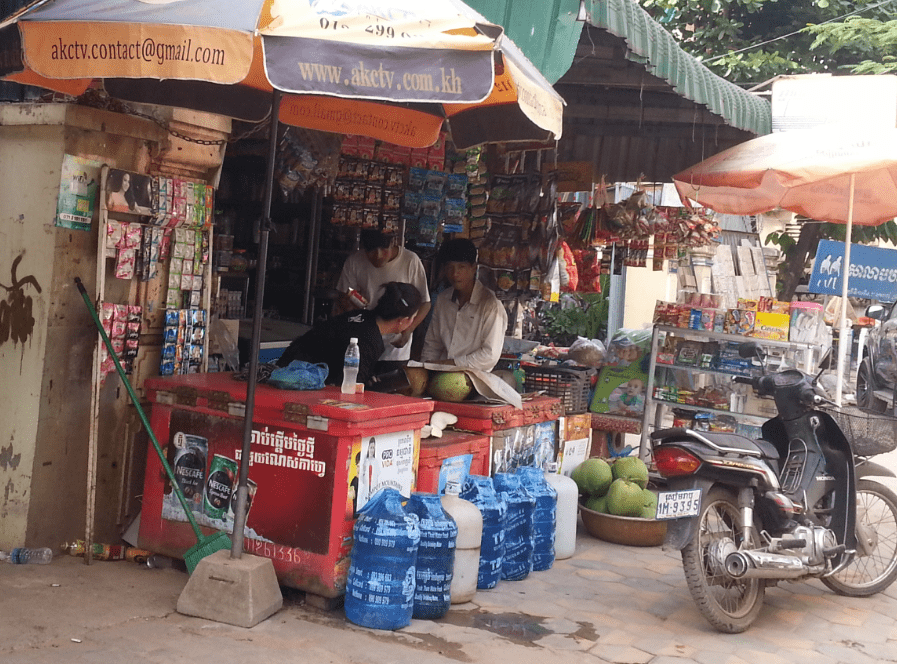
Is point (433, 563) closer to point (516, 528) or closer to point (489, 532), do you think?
point (489, 532)

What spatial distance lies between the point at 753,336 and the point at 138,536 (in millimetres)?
5672

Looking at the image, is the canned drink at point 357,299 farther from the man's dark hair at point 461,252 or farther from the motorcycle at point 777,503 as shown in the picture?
the motorcycle at point 777,503

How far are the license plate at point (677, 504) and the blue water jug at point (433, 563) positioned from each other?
106cm

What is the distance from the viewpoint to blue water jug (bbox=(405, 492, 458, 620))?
14.6 ft

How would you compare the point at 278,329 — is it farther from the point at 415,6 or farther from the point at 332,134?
the point at 415,6

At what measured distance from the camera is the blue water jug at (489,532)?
5.05 m

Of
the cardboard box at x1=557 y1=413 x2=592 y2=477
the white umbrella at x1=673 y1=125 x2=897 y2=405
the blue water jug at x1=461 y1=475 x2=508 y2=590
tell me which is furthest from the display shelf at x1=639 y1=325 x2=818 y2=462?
the blue water jug at x1=461 y1=475 x2=508 y2=590

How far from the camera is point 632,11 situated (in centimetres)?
595

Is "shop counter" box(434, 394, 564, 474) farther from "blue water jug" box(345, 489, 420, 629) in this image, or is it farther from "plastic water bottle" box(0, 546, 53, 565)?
"plastic water bottle" box(0, 546, 53, 565)

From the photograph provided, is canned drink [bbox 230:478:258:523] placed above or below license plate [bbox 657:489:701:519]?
below

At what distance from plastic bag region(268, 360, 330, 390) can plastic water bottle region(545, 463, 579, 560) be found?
5.96 feet

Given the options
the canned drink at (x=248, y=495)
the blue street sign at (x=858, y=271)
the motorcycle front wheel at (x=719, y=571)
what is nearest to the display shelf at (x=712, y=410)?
the blue street sign at (x=858, y=271)

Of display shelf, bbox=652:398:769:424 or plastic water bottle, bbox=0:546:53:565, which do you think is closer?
plastic water bottle, bbox=0:546:53:565

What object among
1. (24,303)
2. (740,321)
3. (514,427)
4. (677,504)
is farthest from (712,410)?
(24,303)
